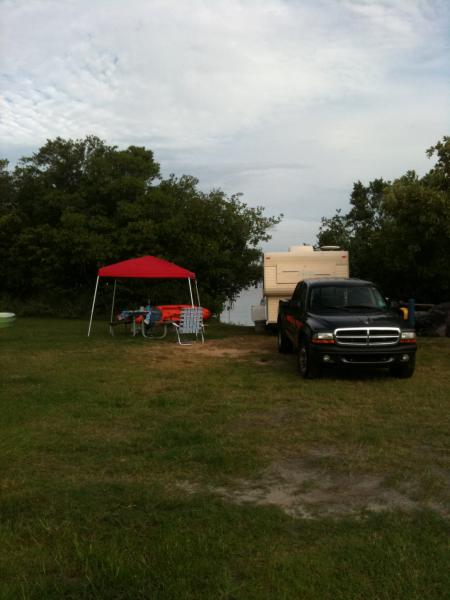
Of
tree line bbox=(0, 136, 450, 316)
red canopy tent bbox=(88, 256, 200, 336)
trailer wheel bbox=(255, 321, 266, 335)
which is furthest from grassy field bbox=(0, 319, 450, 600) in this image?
tree line bbox=(0, 136, 450, 316)

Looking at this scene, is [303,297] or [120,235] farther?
[120,235]

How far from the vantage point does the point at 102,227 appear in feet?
85.7

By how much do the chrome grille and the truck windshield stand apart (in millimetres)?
1149

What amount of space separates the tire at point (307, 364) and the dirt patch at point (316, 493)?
4465mm

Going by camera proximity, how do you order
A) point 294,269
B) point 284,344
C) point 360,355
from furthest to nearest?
point 294,269 < point 284,344 < point 360,355

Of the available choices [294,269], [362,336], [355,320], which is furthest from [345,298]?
[294,269]

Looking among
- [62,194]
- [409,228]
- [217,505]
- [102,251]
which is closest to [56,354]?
[409,228]

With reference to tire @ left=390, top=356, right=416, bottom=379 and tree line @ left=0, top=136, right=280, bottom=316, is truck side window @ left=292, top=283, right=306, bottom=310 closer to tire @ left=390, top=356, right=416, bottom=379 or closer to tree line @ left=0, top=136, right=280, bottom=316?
tire @ left=390, top=356, right=416, bottom=379

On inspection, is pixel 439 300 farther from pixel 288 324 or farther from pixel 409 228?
pixel 288 324

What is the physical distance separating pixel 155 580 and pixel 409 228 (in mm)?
11820

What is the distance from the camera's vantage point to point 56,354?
12.6 m

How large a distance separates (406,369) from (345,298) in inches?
70.0

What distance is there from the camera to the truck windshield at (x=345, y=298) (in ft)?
34.8

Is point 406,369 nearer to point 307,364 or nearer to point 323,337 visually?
point 323,337
